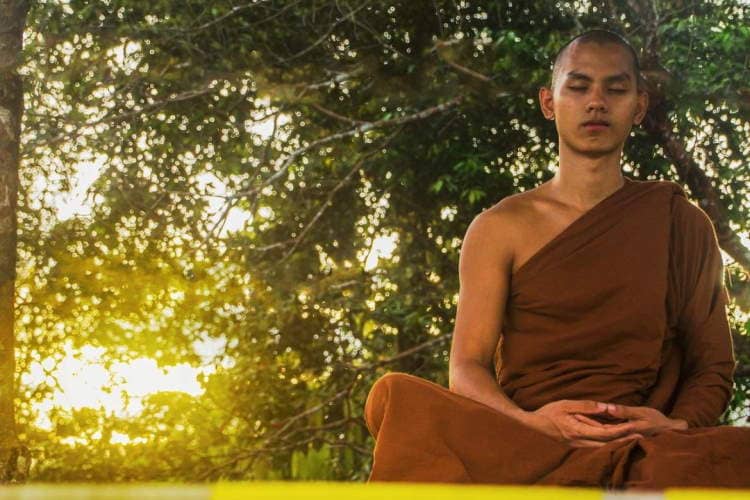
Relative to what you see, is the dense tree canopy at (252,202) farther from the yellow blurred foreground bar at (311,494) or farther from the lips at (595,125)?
the yellow blurred foreground bar at (311,494)

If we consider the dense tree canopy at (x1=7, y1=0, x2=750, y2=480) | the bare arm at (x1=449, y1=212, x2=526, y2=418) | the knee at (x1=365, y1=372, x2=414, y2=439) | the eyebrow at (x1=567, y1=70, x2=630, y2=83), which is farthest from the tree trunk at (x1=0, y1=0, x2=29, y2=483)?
the knee at (x1=365, y1=372, x2=414, y2=439)

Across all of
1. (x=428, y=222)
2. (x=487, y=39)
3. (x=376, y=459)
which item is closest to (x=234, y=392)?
(x=428, y=222)

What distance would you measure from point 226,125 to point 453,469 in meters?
3.06

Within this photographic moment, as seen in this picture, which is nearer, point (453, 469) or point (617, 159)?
point (453, 469)

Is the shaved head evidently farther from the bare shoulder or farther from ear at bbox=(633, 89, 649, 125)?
the bare shoulder

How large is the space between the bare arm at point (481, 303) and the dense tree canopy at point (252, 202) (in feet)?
7.39

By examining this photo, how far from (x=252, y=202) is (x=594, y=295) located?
2598 millimetres

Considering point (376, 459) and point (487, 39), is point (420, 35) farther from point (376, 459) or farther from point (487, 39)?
point (376, 459)

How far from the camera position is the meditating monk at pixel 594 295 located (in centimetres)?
184

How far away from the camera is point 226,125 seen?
4402 millimetres

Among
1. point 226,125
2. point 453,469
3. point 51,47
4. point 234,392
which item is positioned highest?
point 51,47

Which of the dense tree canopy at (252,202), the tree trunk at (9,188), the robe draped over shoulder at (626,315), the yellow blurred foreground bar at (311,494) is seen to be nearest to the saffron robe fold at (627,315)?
the robe draped over shoulder at (626,315)

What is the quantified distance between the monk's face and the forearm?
0.44 metres

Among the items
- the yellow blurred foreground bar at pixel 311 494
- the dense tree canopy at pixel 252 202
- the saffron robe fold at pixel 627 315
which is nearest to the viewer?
the yellow blurred foreground bar at pixel 311 494
